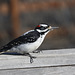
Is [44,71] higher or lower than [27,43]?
lower

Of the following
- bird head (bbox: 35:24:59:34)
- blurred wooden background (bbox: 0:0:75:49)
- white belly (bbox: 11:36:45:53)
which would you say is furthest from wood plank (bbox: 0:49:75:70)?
blurred wooden background (bbox: 0:0:75:49)

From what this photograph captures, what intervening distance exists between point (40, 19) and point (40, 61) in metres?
6.90

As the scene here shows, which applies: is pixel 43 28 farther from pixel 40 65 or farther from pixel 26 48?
pixel 40 65

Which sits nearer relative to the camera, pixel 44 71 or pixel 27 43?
pixel 44 71

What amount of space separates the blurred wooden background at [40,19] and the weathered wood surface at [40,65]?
357cm

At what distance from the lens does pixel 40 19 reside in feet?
33.9

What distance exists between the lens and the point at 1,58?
3.46 meters

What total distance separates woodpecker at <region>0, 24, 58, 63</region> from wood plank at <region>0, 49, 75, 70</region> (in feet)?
0.71

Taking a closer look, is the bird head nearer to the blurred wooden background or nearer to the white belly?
the white belly

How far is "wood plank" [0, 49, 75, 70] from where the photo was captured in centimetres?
340

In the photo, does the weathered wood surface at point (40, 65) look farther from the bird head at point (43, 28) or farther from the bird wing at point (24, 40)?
the bird head at point (43, 28)

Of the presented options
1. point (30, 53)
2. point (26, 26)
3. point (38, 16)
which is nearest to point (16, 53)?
point (30, 53)

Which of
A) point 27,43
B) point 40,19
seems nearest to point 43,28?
point 27,43

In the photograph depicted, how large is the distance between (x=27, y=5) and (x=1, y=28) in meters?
2.55
